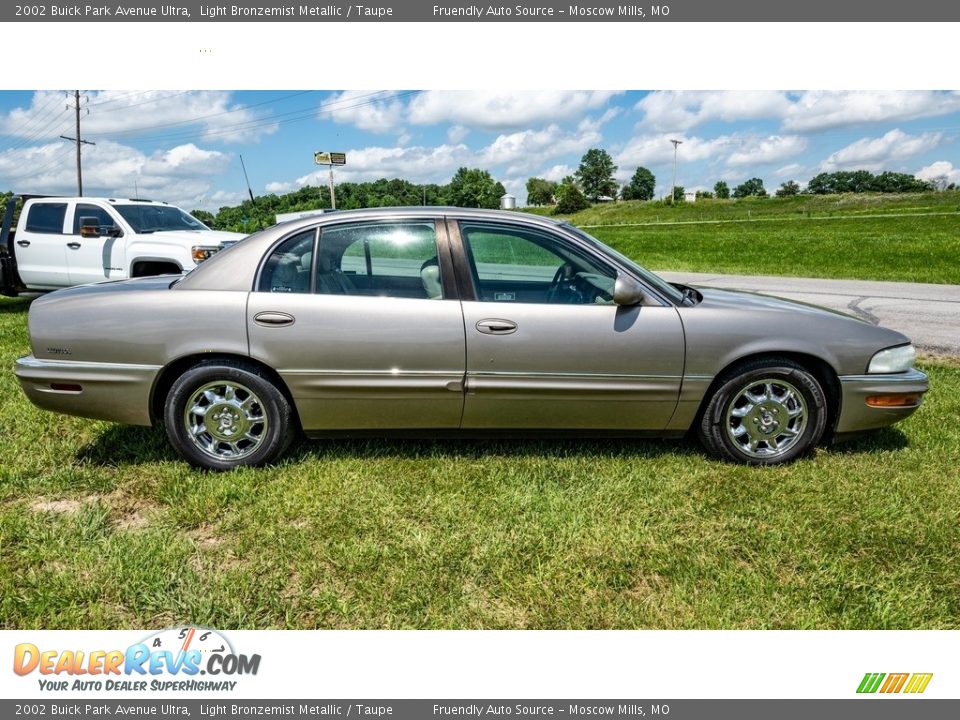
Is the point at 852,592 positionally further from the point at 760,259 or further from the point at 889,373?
the point at 760,259

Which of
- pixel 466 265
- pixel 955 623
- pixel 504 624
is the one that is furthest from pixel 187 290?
pixel 955 623

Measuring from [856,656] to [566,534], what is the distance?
1217mm

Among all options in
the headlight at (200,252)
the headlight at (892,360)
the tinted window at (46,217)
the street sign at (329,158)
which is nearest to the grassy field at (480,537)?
the headlight at (892,360)

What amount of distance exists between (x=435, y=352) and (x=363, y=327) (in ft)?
1.39

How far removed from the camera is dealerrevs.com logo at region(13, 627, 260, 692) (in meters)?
2.24

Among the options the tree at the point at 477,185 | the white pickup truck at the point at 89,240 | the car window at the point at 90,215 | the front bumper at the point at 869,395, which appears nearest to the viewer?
the front bumper at the point at 869,395

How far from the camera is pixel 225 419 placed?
3.61 m

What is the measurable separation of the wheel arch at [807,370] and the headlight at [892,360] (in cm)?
22

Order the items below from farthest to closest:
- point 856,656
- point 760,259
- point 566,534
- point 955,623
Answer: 1. point 760,259
2. point 566,534
3. point 955,623
4. point 856,656

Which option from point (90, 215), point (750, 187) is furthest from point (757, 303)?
point (750, 187)

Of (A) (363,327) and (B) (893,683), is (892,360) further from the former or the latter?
(A) (363,327)

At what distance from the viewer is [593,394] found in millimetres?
3596

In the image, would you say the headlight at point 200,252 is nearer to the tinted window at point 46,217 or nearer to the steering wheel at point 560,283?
the tinted window at point 46,217

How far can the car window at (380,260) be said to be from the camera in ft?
11.8
